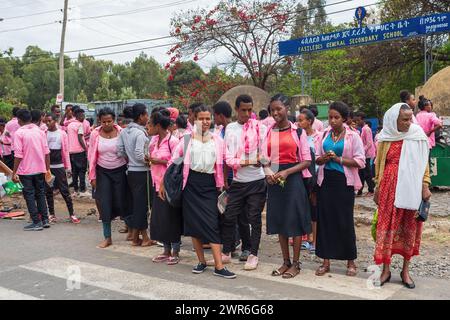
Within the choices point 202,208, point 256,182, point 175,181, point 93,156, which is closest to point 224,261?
point 202,208

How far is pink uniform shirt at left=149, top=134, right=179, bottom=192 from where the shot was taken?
20.3 ft

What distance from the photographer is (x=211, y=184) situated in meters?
5.43

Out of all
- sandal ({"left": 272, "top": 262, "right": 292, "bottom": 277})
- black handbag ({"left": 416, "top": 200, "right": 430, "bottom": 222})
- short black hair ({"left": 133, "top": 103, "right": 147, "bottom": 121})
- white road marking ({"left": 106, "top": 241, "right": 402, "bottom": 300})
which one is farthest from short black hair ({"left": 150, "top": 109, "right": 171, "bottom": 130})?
black handbag ({"left": 416, "top": 200, "right": 430, "bottom": 222})

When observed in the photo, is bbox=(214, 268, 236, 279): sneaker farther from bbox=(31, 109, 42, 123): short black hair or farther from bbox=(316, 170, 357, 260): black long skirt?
bbox=(31, 109, 42, 123): short black hair

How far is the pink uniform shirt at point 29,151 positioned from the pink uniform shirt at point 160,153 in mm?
2467

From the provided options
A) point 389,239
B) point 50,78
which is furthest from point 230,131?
point 50,78

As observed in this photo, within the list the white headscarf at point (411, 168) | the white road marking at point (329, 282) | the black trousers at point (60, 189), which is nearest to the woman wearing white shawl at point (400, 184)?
the white headscarf at point (411, 168)

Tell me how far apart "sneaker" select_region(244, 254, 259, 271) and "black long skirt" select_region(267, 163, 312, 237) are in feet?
1.50

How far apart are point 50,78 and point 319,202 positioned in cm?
5247

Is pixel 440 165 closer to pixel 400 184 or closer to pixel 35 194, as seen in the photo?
pixel 400 184

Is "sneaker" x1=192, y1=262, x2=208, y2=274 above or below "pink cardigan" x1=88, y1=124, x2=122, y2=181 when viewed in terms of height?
below

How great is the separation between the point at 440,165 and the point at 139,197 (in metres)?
6.33

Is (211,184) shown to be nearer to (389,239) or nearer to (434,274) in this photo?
(389,239)

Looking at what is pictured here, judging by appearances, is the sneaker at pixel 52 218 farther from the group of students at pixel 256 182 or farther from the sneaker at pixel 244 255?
the sneaker at pixel 244 255
